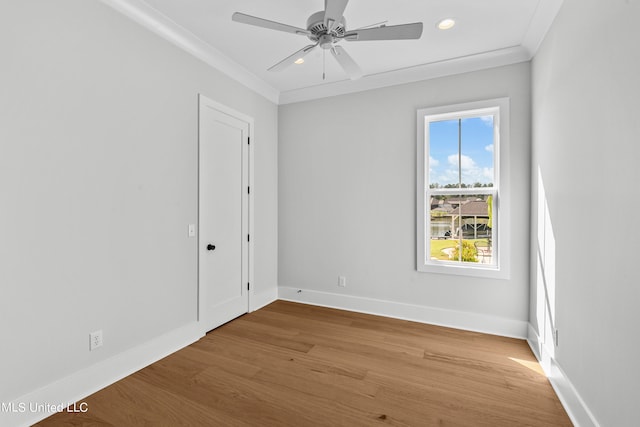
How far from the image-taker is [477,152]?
3.24 metres

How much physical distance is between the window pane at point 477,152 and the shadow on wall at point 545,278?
1.96 ft

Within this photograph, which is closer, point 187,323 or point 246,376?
point 246,376

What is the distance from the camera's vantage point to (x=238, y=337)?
2.98 meters

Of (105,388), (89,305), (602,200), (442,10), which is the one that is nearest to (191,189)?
(89,305)

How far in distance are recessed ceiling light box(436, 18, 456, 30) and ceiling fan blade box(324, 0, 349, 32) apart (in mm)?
1201

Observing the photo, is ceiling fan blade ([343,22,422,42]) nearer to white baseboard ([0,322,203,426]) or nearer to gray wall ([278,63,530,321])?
gray wall ([278,63,530,321])

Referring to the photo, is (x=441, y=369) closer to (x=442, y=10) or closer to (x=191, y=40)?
(x=442, y=10)

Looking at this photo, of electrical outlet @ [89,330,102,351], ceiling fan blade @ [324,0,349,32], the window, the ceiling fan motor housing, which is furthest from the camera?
the window

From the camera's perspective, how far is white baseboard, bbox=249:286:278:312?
3756mm

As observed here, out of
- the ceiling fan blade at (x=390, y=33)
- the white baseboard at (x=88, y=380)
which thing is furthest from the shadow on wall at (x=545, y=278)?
the white baseboard at (x=88, y=380)

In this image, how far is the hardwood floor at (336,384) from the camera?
1835 millimetres

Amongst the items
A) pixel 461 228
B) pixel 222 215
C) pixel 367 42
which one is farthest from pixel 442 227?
pixel 222 215

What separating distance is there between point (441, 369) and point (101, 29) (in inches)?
145

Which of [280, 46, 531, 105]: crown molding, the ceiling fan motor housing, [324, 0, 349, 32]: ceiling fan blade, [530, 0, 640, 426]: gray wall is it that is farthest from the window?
[324, 0, 349, 32]: ceiling fan blade
